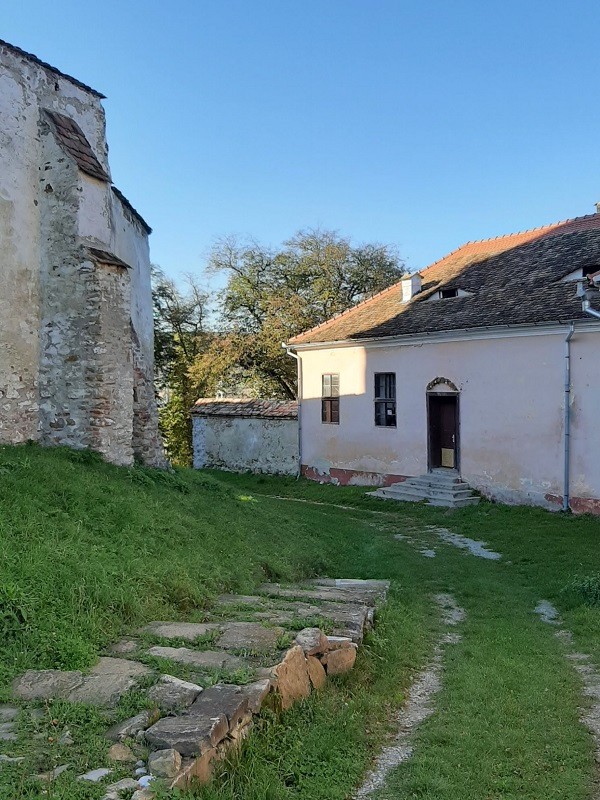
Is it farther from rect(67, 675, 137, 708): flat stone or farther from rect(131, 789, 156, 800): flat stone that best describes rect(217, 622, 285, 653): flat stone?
rect(131, 789, 156, 800): flat stone

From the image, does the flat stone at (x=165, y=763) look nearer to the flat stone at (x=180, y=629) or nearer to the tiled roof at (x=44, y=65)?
the flat stone at (x=180, y=629)

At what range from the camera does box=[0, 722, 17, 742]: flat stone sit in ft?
11.3

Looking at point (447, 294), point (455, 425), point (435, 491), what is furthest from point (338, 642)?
point (447, 294)

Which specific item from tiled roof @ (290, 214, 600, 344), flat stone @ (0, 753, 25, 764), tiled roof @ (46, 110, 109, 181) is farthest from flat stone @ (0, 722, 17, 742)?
tiled roof @ (290, 214, 600, 344)

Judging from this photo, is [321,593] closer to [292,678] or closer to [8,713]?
[292,678]

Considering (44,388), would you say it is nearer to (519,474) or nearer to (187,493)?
(187,493)

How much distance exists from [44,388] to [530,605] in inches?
306

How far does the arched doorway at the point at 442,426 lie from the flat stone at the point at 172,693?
1351 cm

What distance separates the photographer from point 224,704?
3912 millimetres

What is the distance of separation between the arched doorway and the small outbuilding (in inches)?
202

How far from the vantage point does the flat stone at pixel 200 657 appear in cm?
456

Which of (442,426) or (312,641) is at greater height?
(442,426)

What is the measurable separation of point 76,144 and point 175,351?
71.0 ft

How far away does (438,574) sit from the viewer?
31.2 ft
